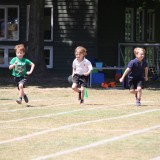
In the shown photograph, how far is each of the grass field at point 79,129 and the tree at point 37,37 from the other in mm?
8037

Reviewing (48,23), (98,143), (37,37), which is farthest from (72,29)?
(98,143)

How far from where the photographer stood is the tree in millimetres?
27312

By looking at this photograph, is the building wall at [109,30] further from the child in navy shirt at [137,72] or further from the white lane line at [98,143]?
the white lane line at [98,143]

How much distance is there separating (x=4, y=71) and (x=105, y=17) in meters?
5.43

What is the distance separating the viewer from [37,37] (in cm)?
2744

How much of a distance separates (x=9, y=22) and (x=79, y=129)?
19324mm

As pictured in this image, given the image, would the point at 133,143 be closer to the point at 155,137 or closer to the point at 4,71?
the point at 155,137

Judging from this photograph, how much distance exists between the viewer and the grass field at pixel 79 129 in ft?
31.4

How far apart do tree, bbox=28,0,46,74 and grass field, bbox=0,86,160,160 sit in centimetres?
804

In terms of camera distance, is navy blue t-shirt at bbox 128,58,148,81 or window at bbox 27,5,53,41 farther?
window at bbox 27,5,53,41

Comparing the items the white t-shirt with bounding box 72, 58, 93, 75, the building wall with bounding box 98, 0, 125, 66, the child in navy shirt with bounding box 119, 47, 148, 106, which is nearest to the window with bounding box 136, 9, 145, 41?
the building wall with bounding box 98, 0, 125, 66

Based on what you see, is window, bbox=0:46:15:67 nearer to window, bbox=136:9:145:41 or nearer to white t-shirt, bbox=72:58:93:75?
window, bbox=136:9:145:41

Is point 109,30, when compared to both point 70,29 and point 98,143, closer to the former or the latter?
point 70,29

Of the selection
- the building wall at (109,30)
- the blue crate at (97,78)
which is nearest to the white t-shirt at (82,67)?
the blue crate at (97,78)
